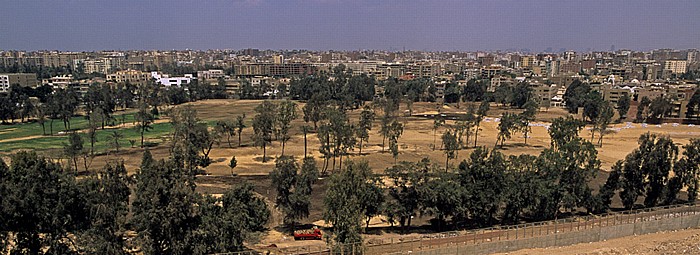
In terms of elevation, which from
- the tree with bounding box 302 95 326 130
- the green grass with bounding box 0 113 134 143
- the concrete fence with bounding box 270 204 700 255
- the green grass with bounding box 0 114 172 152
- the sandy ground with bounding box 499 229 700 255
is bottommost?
the green grass with bounding box 0 113 134 143

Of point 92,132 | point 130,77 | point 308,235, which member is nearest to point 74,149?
point 92,132

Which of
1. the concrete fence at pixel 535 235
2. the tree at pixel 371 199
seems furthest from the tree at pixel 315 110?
the concrete fence at pixel 535 235

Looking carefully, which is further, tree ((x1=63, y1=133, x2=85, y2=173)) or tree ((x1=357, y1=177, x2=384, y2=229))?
tree ((x1=63, y1=133, x2=85, y2=173))

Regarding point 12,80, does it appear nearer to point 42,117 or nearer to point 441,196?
point 42,117

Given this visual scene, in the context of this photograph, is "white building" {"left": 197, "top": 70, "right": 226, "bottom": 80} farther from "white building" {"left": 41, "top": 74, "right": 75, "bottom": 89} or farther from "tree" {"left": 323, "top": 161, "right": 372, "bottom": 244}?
"tree" {"left": 323, "top": 161, "right": 372, "bottom": 244}

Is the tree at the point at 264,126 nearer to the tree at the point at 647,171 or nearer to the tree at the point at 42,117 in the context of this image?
the tree at the point at 647,171

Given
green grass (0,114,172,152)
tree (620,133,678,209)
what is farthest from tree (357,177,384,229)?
green grass (0,114,172,152)

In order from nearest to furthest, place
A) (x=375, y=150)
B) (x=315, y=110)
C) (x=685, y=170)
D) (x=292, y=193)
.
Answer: (x=292, y=193)
(x=685, y=170)
(x=375, y=150)
(x=315, y=110)
